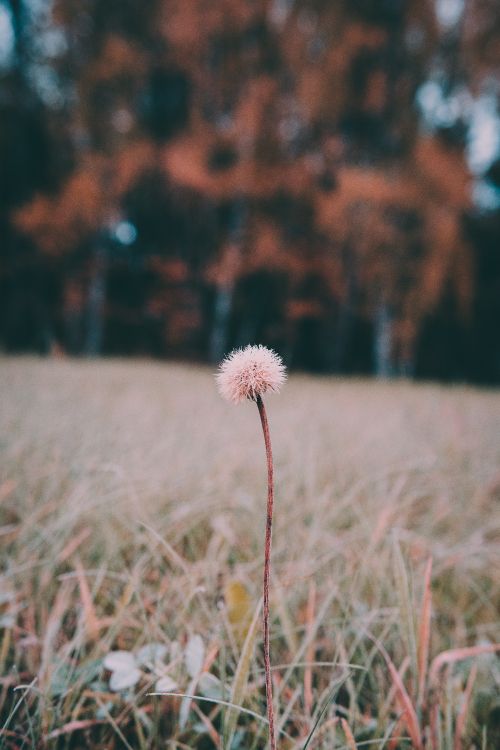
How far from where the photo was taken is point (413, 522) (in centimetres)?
130

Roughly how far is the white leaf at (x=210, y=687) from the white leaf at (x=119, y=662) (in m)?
0.10

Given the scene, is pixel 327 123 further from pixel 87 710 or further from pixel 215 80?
pixel 87 710

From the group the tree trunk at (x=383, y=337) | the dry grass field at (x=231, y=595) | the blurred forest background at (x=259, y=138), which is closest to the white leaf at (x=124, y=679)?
the dry grass field at (x=231, y=595)

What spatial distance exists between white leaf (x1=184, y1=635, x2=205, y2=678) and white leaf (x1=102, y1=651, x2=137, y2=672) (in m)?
0.08

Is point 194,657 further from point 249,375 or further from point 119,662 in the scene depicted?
point 249,375

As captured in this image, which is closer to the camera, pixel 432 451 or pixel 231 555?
pixel 231 555

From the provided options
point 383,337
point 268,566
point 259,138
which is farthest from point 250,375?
point 259,138

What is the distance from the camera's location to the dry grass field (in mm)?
613

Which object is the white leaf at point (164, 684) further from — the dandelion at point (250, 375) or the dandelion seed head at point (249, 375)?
the dandelion seed head at point (249, 375)

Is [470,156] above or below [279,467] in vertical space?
above

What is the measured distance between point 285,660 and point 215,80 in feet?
36.8

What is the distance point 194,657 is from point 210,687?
6cm

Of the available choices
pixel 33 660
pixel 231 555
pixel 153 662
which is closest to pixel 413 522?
pixel 231 555

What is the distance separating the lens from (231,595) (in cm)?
74
